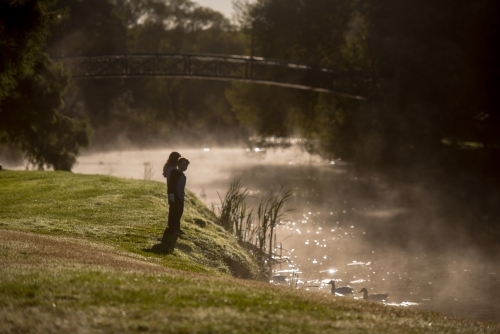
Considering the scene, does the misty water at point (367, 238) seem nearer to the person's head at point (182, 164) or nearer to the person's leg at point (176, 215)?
the person's leg at point (176, 215)

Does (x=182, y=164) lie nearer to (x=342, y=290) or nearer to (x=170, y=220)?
(x=170, y=220)

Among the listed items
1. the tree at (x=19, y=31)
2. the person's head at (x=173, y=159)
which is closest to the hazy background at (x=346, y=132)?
the tree at (x=19, y=31)

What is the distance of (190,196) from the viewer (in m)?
27.8

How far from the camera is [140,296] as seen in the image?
33.8ft

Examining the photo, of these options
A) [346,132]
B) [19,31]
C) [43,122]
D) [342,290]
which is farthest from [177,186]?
[346,132]

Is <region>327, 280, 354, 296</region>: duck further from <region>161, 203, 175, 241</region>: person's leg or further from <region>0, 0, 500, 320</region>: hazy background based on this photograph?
<region>161, 203, 175, 241</region>: person's leg

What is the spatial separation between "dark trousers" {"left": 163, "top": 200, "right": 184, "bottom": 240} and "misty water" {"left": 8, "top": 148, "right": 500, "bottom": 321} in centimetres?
151

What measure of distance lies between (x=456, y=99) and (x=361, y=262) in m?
25.8

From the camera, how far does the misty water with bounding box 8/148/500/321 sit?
23.4 m

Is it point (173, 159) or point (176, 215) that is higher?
point (173, 159)

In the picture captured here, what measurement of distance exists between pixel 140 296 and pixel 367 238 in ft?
76.6

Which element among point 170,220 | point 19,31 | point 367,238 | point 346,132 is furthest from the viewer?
point 346,132

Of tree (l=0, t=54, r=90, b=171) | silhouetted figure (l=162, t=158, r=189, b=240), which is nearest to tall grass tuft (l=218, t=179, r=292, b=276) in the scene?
silhouetted figure (l=162, t=158, r=189, b=240)

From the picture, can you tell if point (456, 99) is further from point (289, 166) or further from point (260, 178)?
point (289, 166)
